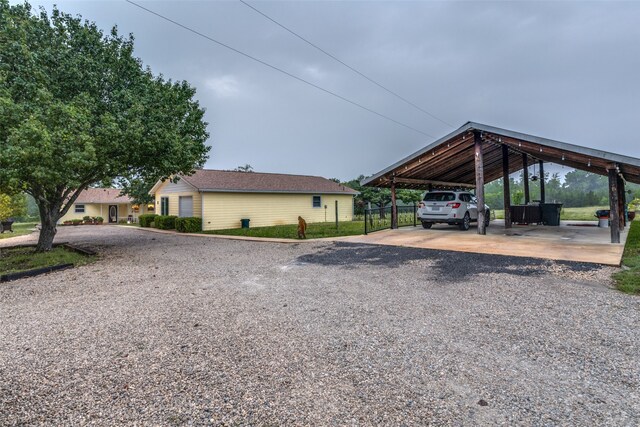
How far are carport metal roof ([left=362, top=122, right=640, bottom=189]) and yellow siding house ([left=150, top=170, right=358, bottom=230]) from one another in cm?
Answer: 817

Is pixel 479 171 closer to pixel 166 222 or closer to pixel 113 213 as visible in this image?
pixel 166 222

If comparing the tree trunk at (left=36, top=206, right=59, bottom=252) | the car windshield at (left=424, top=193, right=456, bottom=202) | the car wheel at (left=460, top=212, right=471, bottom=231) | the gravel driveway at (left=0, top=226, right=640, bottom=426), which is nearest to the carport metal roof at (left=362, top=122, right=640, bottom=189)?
the car windshield at (left=424, top=193, right=456, bottom=202)

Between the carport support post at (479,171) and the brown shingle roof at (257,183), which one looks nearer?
the carport support post at (479,171)

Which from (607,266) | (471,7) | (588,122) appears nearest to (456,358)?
(607,266)

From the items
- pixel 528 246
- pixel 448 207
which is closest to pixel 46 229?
pixel 448 207

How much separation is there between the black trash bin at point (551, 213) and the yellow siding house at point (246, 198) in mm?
13779

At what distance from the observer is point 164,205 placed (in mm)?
21547

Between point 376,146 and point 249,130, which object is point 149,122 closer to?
A: point 249,130

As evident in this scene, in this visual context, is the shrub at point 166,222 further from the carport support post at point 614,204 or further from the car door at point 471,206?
the carport support post at point 614,204

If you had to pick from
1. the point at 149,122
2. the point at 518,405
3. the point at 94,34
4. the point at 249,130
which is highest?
the point at 249,130

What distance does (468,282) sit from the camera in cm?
545

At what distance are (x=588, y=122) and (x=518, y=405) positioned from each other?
47173mm

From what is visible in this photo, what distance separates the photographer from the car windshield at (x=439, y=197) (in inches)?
511

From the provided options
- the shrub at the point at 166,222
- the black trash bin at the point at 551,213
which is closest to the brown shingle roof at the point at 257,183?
the shrub at the point at 166,222
